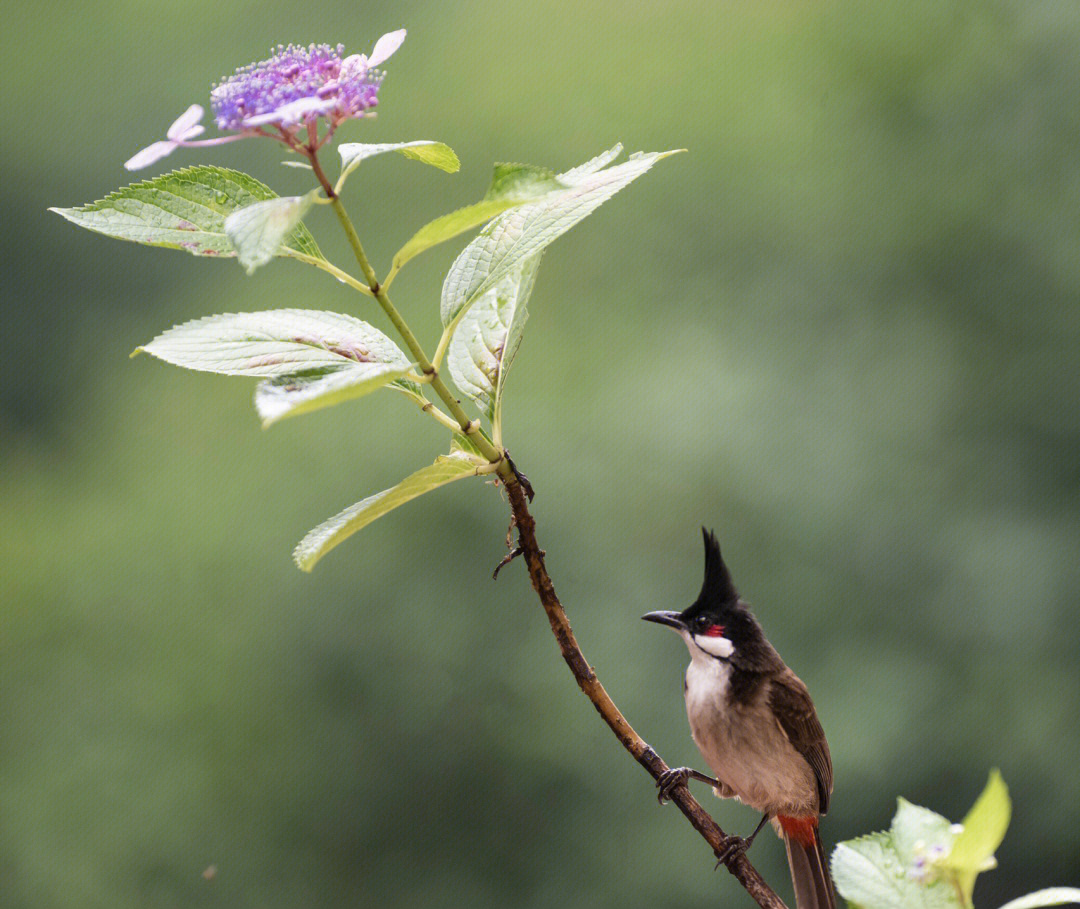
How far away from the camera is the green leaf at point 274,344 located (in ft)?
1.30

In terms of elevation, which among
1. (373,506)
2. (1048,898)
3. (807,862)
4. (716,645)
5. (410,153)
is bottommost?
(807,862)

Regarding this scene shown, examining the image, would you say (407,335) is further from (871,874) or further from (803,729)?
(803,729)

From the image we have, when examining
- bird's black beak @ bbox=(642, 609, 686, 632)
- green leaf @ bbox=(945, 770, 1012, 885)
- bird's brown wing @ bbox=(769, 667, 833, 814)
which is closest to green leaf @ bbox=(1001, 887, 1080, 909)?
green leaf @ bbox=(945, 770, 1012, 885)

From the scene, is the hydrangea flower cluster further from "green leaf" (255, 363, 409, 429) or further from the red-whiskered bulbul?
the red-whiskered bulbul

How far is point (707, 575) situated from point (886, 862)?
482 mm

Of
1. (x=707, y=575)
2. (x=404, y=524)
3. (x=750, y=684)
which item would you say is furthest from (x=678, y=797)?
(x=404, y=524)

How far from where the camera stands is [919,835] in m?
0.32

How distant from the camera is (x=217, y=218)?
0.40m

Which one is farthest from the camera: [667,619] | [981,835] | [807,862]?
[807,862]

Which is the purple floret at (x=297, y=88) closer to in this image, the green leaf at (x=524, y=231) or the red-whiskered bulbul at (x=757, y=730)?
the green leaf at (x=524, y=231)

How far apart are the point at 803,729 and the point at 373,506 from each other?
2.38 ft

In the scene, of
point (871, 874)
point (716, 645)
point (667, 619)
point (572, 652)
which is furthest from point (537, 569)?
point (716, 645)

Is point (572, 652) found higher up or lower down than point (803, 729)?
higher up

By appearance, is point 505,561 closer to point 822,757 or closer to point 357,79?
point 357,79
